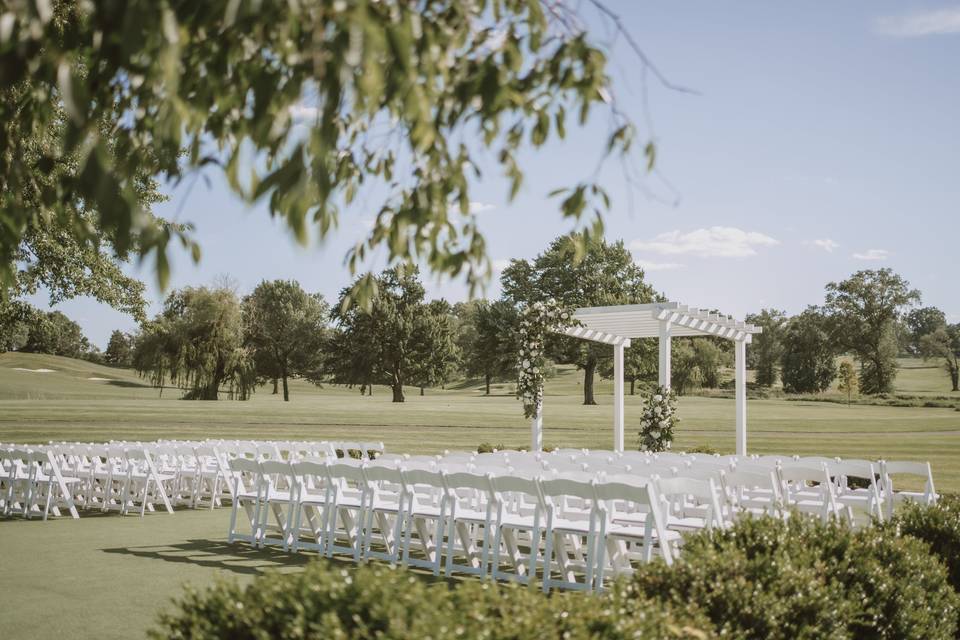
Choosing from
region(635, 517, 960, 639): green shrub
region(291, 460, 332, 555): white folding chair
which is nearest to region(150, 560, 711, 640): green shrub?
region(635, 517, 960, 639): green shrub

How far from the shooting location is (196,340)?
37.2 m

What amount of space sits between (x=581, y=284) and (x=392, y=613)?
48.9 metres

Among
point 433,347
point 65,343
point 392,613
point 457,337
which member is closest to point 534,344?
point 392,613

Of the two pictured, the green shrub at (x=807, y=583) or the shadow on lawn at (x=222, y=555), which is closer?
the green shrub at (x=807, y=583)

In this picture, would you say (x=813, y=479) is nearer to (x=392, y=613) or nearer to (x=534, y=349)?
(x=392, y=613)

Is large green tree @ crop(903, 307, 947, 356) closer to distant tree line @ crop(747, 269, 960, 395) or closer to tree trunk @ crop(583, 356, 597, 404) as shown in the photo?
distant tree line @ crop(747, 269, 960, 395)

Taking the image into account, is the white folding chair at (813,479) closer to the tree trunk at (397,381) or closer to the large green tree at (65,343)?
the tree trunk at (397,381)

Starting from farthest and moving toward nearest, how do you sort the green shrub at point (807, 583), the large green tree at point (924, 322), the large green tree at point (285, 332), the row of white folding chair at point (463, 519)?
the large green tree at point (924, 322) → the large green tree at point (285, 332) → the row of white folding chair at point (463, 519) → the green shrub at point (807, 583)

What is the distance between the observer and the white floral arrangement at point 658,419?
1591 cm

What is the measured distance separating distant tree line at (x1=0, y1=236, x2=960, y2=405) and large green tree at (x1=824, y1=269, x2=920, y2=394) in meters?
0.09

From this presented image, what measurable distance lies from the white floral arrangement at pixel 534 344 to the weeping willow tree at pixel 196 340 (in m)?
23.5

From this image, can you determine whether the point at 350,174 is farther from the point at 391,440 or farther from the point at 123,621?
the point at 391,440

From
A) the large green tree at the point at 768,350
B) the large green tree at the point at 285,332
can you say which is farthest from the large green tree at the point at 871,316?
the large green tree at the point at 285,332

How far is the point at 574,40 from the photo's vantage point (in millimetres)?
3004
